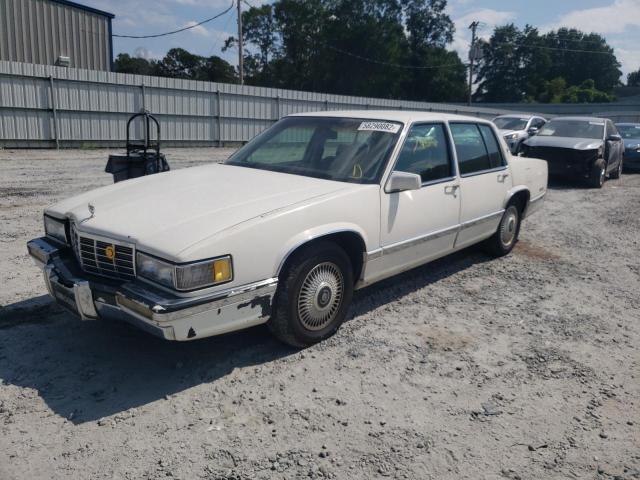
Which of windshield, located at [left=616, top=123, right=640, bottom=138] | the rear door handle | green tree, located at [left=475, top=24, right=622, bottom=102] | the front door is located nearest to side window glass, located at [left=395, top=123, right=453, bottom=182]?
the front door

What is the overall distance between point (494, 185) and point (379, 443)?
3.52 meters

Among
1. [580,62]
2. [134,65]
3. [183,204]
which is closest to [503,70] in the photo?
[580,62]

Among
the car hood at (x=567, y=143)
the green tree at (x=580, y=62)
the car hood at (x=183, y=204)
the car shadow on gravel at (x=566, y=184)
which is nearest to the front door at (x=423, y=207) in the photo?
the car hood at (x=183, y=204)

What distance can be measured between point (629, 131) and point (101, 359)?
17.6 metres

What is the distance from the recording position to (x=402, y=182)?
156 inches

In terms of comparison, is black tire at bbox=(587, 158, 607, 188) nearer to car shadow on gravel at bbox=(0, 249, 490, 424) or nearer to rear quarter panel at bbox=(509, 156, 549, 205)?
rear quarter panel at bbox=(509, 156, 549, 205)

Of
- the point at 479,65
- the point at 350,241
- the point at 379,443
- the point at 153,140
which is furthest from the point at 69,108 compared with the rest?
the point at 479,65

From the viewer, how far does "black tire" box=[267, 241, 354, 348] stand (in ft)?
11.3

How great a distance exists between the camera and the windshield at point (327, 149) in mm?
4133

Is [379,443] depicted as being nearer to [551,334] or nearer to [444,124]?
[551,334]

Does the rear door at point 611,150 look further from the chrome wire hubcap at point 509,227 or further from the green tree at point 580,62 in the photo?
the green tree at point 580,62

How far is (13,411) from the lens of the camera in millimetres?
2908

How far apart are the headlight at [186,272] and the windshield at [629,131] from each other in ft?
55.7

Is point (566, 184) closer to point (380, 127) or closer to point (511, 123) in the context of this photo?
Result: point (511, 123)
